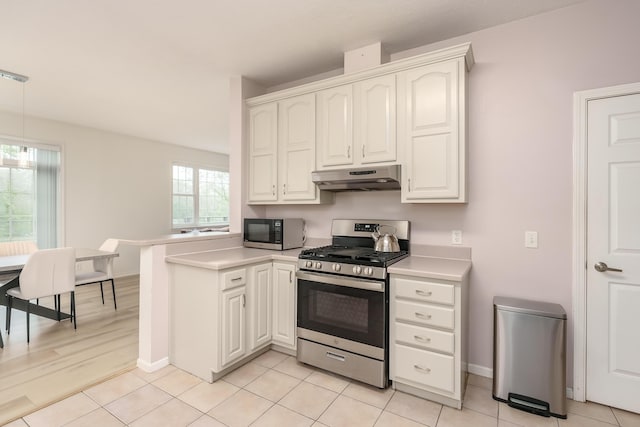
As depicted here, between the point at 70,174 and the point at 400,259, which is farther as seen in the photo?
the point at 70,174

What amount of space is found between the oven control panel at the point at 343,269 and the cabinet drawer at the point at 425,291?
0.14 meters

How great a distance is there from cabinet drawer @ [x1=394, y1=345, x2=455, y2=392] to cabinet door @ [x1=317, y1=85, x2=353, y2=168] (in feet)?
4.94

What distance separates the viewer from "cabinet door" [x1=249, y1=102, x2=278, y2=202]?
3.06 metres

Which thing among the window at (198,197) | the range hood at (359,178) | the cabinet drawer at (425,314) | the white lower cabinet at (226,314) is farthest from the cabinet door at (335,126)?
the window at (198,197)

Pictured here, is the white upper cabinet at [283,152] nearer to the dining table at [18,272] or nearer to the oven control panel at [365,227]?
the oven control panel at [365,227]

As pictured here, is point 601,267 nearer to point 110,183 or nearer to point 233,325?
point 233,325

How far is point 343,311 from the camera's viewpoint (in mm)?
2279

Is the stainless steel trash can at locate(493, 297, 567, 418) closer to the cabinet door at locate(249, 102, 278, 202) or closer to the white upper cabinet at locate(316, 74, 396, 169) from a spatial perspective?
the white upper cabinet at locate(316, 74, 396, 169)

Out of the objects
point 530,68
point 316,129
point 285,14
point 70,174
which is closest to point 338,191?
point 316,129

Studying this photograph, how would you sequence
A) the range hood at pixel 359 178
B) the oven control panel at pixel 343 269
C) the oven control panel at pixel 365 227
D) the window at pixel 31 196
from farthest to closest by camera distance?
1. the window at pixel 31 196
2. the oven control panel at pixel 365 227
3. the range hood at pixel 359 178
4. the oven control panel at pixel 343 269

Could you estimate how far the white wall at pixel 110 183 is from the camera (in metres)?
4.85

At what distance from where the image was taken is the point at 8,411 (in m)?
1.93

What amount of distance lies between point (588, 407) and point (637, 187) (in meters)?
1.42

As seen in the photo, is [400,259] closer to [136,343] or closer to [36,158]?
[136,343]
